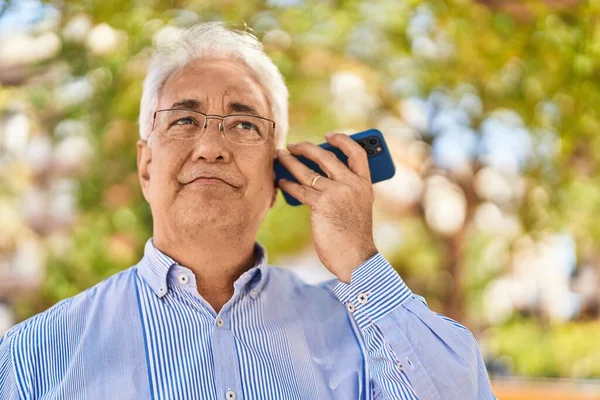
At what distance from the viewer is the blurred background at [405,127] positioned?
3.19m

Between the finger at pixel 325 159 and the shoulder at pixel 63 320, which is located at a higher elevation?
the finger at pixel 325 159

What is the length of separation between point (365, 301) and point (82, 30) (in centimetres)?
239

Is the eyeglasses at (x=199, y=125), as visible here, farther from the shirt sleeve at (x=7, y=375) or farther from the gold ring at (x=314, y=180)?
the shirt sleeve at (x=7, y=375)

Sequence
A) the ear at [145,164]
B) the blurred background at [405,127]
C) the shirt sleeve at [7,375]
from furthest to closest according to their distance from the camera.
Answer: the blurred background at [405,127] < the ear at [145,164] < the shirt sleeve at [7,375]

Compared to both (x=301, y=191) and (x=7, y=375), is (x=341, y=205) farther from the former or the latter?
(x=7, y=375)

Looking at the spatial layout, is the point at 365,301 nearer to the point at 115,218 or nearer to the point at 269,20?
the point at 115,218

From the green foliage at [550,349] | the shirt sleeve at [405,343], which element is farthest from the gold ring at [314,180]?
the green foliage at [550,349]

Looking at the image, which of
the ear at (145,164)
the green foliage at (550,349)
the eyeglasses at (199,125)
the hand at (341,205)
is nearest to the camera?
the hand at (341,205)

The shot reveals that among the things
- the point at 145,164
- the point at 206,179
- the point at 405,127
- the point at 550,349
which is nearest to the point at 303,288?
Answer: the point at 206,179

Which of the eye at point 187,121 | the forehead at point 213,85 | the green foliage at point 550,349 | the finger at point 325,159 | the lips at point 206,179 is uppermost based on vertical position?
the forehead at point 213,85

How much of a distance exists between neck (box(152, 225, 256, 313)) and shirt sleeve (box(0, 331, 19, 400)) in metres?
0.44

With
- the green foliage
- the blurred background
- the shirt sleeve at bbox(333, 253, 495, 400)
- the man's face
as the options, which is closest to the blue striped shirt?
the shirt sleeve at bbox(333, 253, 495, 400)

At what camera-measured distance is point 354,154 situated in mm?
1604

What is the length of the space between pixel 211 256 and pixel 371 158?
1.72ft
